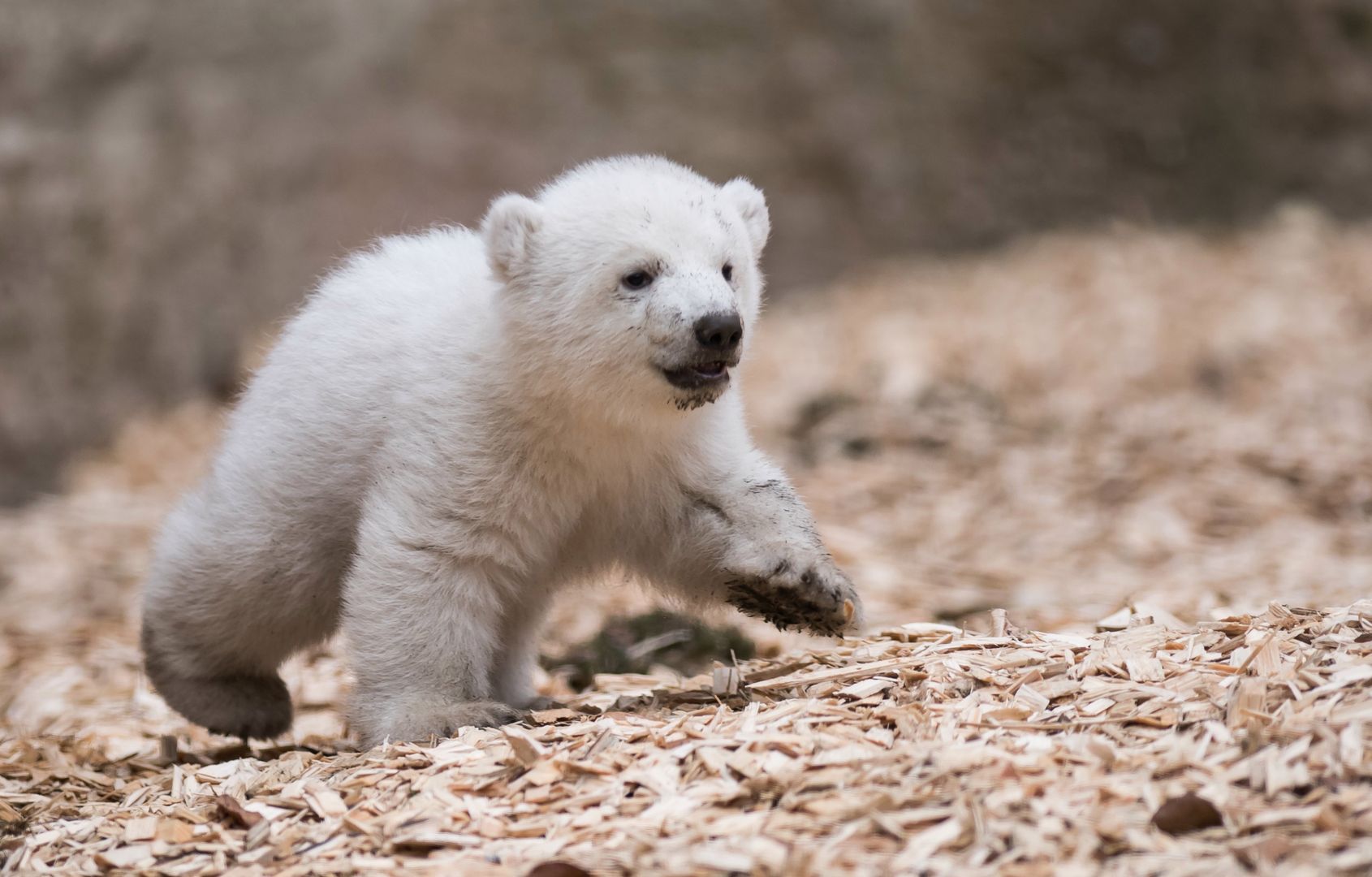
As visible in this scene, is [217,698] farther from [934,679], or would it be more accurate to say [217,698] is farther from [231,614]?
[934,679]

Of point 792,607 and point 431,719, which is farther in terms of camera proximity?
point 792,607

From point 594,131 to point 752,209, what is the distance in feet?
26.5

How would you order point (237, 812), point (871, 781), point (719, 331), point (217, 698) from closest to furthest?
point (871, 781), point (237, 812), point (719, 331), point (217, 698)

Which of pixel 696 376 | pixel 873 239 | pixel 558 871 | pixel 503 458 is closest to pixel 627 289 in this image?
pixel 696 376

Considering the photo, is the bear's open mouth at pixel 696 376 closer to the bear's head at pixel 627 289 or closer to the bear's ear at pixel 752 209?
the bear's head at pixel 627 289

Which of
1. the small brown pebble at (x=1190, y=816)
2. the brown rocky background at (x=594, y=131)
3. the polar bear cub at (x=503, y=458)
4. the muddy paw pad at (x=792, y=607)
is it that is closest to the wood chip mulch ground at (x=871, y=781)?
the small brown pebble at (x=1190, y=816)

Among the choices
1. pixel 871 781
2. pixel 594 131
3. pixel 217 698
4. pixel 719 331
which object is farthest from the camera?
pixel 594 131

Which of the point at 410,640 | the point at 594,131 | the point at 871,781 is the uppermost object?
the point at 594,131

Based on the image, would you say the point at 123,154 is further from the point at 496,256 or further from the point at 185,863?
the point at 185,863

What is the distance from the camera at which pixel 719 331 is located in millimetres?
3850

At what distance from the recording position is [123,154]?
944 centimetres

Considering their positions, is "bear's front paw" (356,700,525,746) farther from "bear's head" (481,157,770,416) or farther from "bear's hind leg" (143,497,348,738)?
"bear's head" (481,157,770,416)

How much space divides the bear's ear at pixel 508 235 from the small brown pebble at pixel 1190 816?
91.3 inches

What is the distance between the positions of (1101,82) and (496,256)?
10160 mm
